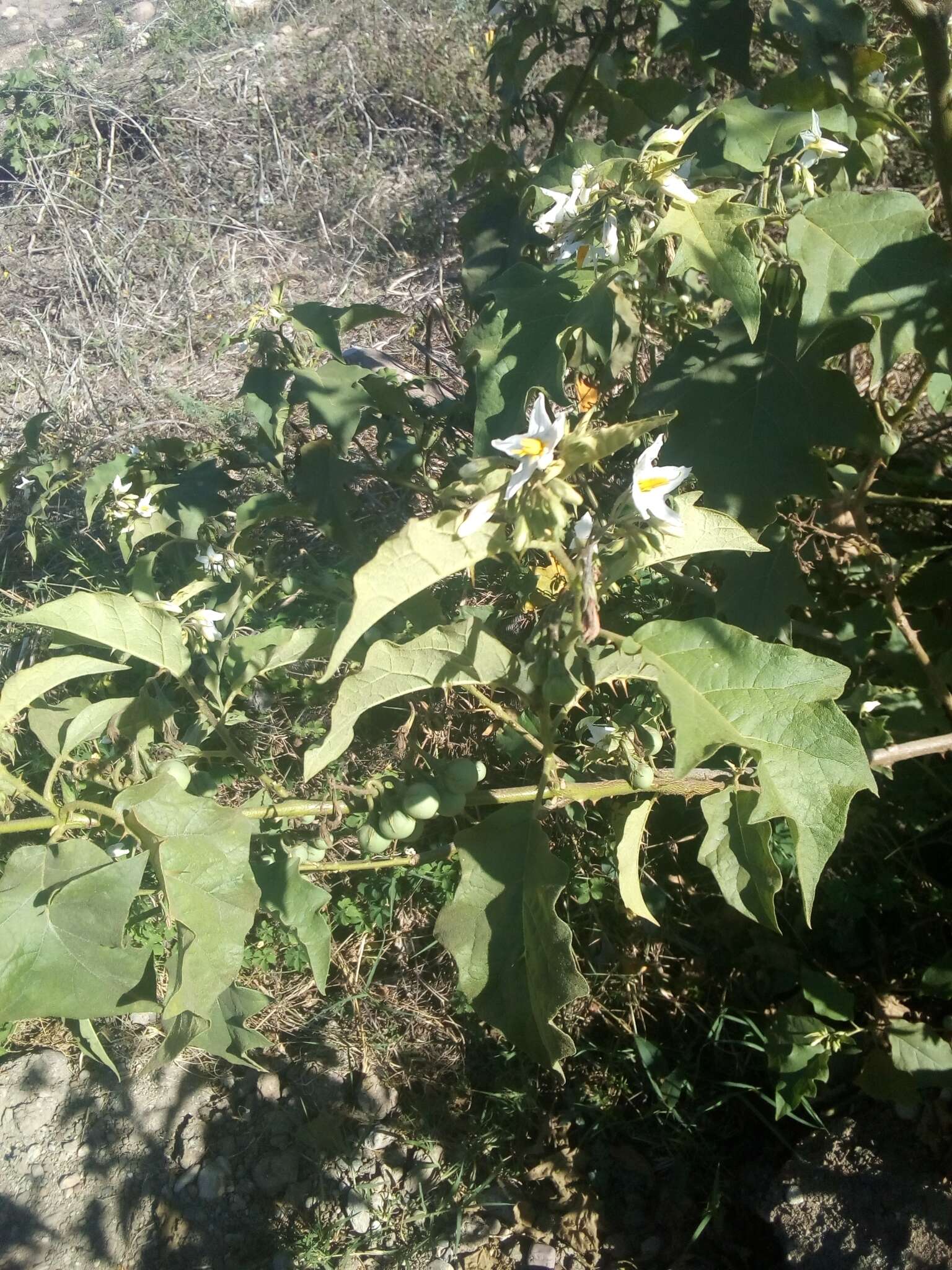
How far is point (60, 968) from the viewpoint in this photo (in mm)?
1079

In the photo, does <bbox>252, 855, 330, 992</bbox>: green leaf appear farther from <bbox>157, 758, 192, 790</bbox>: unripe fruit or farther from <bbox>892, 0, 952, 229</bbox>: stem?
<bbox>892, 0, 952, 229</bbox>: stem

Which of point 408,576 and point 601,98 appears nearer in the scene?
point 408,576

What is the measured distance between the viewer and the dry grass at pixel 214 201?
4531mm

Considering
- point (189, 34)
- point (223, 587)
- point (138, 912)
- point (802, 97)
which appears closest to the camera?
point (802, 97)

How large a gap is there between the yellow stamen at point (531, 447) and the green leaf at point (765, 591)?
2.68ft

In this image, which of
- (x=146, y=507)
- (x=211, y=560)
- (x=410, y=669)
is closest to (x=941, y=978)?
(x=410, y=669)

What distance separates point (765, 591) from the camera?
5.70 ft

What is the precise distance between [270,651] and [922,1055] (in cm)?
150

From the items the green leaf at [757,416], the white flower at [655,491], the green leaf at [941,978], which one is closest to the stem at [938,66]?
the green leaf at [757,416]

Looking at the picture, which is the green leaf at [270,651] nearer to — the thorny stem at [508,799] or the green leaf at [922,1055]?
the thorny stem at [508,799]

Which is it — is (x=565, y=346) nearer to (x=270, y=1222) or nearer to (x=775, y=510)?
(x=775, y=510)

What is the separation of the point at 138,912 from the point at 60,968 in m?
1.54

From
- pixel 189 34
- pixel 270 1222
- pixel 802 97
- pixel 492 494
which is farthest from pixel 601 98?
pixel 189 34

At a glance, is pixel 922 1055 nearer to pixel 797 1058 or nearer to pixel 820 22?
pixel 797 1058
